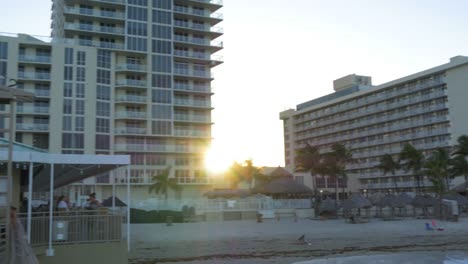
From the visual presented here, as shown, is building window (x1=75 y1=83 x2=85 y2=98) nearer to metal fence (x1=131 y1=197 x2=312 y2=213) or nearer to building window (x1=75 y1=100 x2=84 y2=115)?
building window (x1=75 y1=100 x2=84 y2=115)

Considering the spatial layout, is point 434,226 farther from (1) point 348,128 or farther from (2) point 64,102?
(1) point 348,128

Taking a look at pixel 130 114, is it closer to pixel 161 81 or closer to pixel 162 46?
pixel 161 81

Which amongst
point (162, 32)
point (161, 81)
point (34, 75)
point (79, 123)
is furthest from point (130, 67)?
point (34, 75)

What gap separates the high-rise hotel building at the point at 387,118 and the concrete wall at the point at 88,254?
88.9 meters

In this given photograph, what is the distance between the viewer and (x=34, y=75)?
7875 cm

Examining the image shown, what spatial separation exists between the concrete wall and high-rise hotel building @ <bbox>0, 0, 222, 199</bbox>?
2507 inches

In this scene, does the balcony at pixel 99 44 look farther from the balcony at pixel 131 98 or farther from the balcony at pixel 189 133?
the balcony at pixel 189 133

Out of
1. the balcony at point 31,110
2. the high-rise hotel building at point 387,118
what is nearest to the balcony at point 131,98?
the balcony at point 31,110

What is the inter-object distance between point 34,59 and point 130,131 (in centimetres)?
1750

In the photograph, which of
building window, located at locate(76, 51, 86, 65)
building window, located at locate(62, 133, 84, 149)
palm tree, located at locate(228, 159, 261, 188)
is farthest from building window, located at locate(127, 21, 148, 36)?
palm tree, located at locate(228, 159, 261, 188)

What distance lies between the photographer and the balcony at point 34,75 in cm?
7812

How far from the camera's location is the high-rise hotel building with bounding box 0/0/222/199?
78.7 metres

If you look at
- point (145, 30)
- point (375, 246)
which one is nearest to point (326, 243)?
point (375, 246)

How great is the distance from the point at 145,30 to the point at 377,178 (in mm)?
59430
